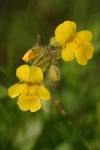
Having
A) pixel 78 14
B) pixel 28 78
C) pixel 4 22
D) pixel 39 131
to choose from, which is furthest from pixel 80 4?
pixel 28 78

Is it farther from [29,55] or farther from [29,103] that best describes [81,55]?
[29,103]

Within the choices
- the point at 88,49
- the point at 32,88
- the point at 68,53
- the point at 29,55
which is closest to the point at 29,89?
the point at 32,88

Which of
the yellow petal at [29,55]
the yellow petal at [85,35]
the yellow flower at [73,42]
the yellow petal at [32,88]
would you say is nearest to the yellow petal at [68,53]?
the yellow flower at [73,42]

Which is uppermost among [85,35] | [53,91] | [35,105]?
[85,35]

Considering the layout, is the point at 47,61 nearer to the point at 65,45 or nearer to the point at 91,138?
the point at 65,45

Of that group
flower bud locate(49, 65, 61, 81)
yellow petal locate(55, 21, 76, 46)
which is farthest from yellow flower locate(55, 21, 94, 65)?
flower bud locate(49, 65, 61, 81)

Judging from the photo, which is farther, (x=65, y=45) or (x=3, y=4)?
(x=3, y=4)

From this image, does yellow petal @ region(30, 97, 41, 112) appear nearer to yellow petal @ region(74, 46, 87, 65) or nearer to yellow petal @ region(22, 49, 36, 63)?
yellow petal @ region(22, 49, 36, 63)
